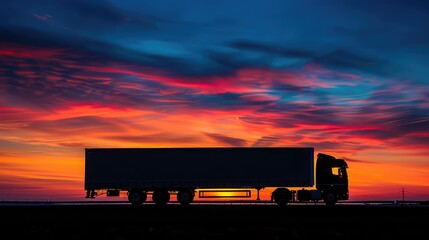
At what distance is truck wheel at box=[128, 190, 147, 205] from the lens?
52122 mm

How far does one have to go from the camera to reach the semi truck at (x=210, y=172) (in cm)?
5131

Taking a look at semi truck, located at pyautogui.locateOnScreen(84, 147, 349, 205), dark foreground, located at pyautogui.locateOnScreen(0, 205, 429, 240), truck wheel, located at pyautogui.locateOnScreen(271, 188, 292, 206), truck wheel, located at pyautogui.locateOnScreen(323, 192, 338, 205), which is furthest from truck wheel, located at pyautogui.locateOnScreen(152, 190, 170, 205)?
dark foreground, located at pyautogui.locateOnScreen(0, 205, 429, 240)

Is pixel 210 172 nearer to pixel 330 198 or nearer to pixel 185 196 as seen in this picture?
pixel 185 196

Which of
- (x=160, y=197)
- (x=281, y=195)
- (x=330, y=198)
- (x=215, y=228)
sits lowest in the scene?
(x=215, y=228)

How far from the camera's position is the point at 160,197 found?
172 ft

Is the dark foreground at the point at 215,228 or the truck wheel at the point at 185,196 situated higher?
the truck wheel at the point at 185,196

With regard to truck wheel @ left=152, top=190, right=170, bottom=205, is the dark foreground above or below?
below

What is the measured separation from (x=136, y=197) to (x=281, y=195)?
12925mm

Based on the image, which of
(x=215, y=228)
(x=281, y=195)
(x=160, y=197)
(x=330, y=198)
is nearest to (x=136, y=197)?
(x=160, y=197)

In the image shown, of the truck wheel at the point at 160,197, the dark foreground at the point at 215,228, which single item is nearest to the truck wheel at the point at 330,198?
the truck wheel at the point at 160,197

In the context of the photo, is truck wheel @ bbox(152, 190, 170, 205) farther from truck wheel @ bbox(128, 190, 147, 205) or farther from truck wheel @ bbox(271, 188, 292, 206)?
truck wheel @ bbox(271, 188, 292, 206)

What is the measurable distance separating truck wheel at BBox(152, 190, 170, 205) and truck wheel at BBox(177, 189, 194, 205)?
1.11 metres

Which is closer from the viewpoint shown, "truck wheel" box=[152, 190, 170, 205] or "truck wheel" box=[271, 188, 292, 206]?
"truck wheel" box=[271, 188, 292, 206]

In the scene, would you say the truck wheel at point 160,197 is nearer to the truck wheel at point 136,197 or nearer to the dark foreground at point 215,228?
the truck wheel at point 136,197
